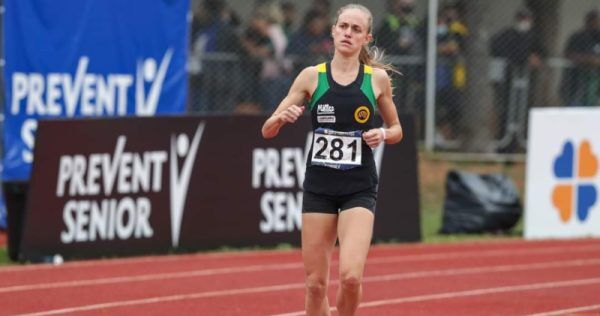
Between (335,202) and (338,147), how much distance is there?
0.32 metres

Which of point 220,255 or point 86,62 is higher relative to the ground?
point 86,62

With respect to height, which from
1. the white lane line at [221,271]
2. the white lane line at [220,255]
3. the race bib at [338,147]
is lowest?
the white lane line at [221,271]

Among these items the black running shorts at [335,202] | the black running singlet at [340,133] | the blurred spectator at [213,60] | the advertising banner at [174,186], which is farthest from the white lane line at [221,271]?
the blurred spectator at [213,60]

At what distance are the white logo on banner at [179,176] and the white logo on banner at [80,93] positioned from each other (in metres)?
1.94

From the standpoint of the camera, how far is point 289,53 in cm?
1884

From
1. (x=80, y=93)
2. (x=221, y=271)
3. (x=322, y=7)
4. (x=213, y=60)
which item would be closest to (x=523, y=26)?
(x=322, y=7)

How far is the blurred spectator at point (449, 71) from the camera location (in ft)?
65.6

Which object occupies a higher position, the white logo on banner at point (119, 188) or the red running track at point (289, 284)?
the white logo on banner at point (119, 188)

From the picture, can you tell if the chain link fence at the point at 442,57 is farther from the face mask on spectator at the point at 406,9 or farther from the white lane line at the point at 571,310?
the white lane line at the point at 571,310

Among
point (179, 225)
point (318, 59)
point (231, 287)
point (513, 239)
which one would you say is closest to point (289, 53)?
point (318, 59)

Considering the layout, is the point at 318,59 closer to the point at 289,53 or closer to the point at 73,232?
the point at 289,53

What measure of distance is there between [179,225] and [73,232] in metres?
1.16

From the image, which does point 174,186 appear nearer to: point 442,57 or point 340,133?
point 340,133

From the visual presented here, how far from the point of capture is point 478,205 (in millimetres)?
16219
